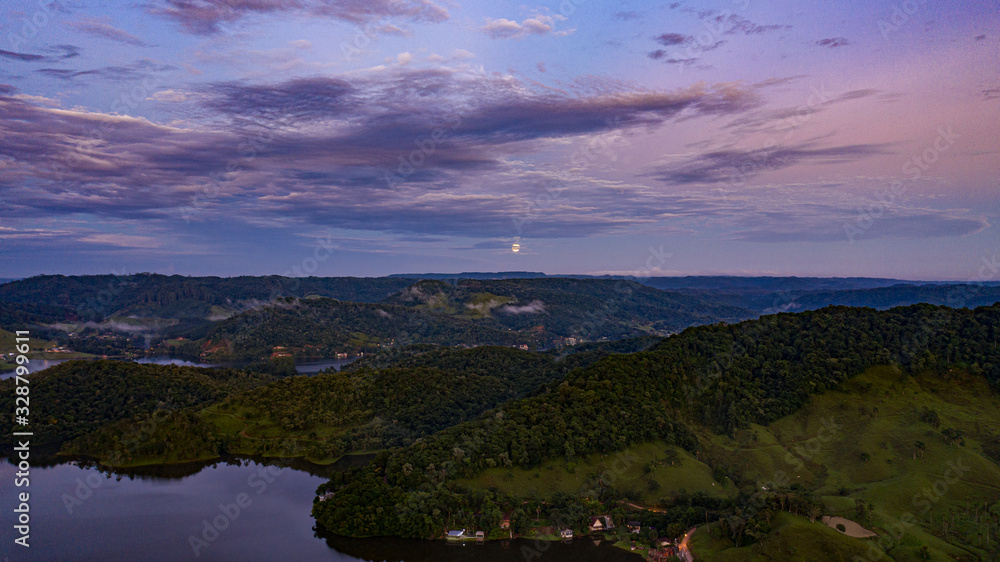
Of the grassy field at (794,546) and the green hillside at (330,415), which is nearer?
the grassy field at (794,546)

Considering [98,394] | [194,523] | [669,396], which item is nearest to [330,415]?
[194,523]

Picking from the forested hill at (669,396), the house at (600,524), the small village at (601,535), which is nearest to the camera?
the small village at (601,535)

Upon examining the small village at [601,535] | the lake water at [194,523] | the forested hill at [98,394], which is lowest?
the lake water at [194,523]

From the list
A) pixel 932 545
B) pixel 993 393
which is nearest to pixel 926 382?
pixel 993 393

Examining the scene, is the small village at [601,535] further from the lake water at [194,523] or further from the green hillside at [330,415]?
the green hillside at [330,415]

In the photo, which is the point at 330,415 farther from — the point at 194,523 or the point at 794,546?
the point at 794,546

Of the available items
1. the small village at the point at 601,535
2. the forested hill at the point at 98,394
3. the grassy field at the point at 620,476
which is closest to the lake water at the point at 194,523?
the small village at the point at 601,535

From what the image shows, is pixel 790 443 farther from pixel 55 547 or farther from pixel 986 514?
pixel 55 547
